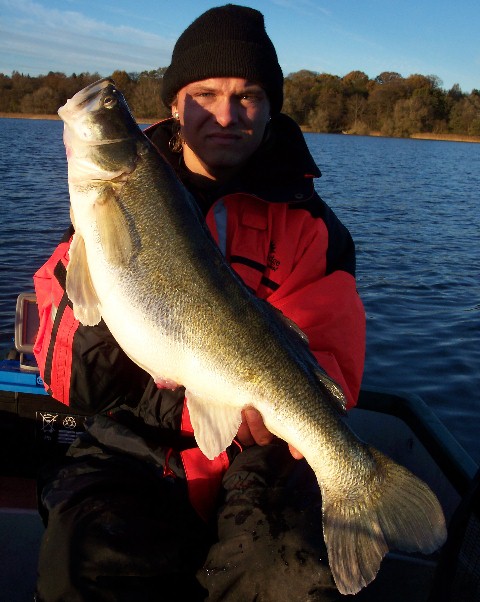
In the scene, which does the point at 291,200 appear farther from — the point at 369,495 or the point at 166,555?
the point at 166,555

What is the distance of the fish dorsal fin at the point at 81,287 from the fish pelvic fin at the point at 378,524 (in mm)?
1216

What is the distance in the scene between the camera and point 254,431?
280 centimetres

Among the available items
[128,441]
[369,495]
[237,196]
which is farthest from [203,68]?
[369,495]

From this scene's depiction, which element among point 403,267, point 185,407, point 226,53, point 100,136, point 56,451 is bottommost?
point 403,267

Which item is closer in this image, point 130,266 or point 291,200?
point 130,266

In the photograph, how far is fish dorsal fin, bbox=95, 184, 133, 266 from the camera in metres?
2.51

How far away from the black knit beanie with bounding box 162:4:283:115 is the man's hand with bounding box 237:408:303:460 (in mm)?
1931

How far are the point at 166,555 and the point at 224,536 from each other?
10.6 inches

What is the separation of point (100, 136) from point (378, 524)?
77.1 inches

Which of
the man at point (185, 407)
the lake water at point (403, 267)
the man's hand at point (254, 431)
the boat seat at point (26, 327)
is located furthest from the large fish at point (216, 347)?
the lake water at point (403, 267)

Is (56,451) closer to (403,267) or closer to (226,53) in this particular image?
(226,53)

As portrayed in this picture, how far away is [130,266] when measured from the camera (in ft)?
8.18

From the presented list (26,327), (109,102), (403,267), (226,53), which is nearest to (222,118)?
(226,53)

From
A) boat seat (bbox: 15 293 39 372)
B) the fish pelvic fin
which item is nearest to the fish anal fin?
the fish pelvic fin
